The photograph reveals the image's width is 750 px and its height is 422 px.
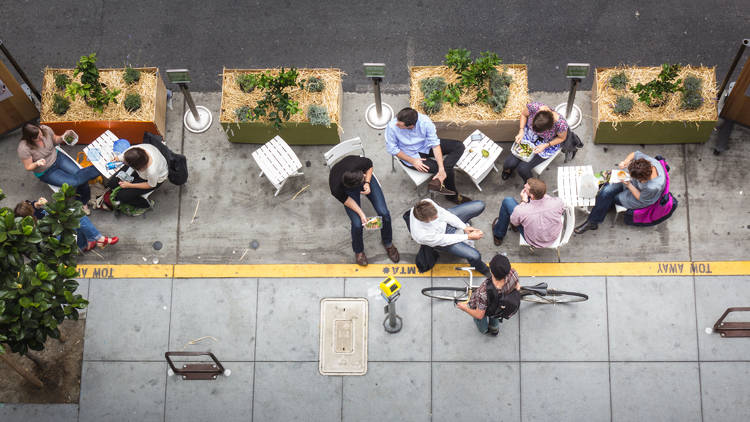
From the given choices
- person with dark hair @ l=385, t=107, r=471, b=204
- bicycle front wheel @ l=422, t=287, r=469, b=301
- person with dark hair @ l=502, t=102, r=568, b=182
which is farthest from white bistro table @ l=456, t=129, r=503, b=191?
bicycle front wheel @ l=422, t=287, r=469, b=301

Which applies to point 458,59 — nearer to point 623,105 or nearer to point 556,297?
point 623,105

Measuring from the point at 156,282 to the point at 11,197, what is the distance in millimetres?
2482

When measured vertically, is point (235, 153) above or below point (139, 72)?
→ below

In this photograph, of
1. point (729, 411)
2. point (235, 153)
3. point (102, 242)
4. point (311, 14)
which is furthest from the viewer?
point (311, 14)

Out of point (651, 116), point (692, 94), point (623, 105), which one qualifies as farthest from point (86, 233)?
point (692, 94)

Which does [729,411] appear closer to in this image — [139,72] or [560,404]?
[560,404]

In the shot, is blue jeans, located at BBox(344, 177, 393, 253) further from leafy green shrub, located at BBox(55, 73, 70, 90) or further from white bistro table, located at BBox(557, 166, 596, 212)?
leafy green shrub, located at BBox(55, 73, 70, 90)

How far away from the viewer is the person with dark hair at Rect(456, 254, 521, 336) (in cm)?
664

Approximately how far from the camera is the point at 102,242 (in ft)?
27.9

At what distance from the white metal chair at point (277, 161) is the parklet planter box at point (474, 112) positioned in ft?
5.73

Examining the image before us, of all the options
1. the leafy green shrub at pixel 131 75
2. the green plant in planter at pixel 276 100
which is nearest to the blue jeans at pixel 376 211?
the green plant in planter at pixel 276 100

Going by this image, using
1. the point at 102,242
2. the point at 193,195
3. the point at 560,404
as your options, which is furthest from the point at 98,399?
the point at 560,404

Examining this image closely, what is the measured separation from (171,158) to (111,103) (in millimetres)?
1230

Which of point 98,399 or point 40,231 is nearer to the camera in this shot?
point 40,231
